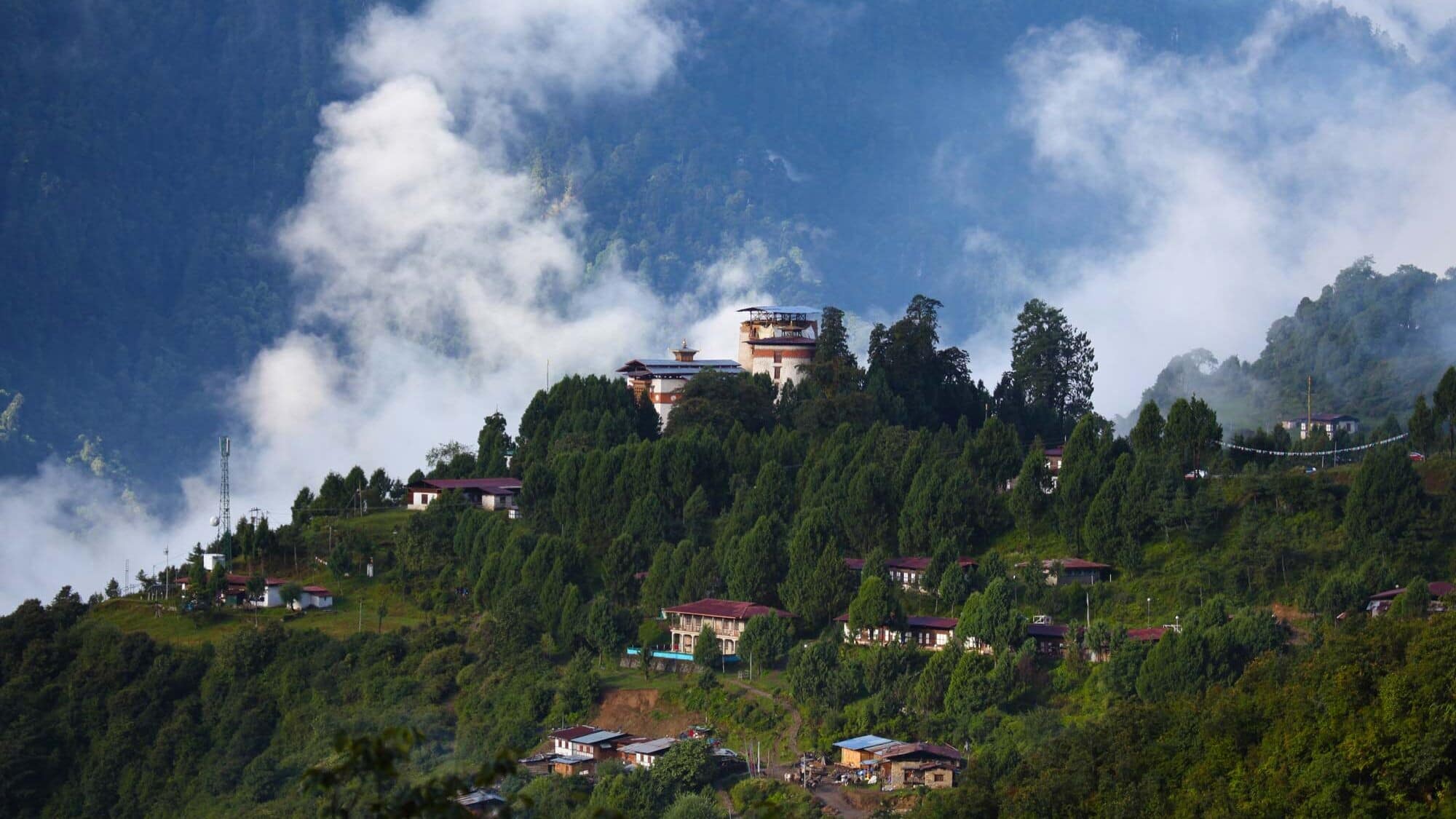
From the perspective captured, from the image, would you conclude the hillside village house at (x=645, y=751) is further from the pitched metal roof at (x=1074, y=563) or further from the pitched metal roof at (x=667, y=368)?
the pitched metal roof at (x=667, y=368)

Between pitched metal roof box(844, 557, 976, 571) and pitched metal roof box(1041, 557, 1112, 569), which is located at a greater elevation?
pitched metal roof box(844, 557, 976, 571)

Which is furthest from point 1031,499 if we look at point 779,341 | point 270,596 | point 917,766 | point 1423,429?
point 270,596

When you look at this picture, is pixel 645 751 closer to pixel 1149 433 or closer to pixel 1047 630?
pixel 1047 630

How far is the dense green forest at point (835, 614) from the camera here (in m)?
31.6

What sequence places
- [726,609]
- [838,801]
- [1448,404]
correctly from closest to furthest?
[838,801], [726,609], [1448,404]

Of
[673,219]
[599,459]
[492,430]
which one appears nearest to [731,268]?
[673,219]

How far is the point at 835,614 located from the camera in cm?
4481

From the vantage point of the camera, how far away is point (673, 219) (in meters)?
97.1

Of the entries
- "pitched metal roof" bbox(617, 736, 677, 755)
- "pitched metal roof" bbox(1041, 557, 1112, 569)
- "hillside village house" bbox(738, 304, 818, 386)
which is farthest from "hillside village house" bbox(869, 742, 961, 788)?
"hillside village house" bbox(738, 304, 818, 386)

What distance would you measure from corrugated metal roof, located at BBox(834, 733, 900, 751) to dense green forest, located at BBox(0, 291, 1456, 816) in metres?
0.69

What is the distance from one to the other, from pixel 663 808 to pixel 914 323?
87.7 feet

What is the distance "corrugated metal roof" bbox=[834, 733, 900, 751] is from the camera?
37.7m

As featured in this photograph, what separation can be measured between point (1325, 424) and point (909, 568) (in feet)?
72.6

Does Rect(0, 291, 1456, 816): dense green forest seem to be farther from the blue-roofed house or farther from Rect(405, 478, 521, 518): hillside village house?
Rect(405, 478, 521, 518): hillside village house
